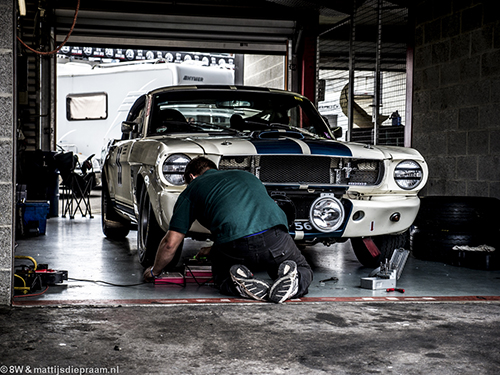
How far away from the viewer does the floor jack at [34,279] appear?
419cm

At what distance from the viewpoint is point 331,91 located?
1189 cm

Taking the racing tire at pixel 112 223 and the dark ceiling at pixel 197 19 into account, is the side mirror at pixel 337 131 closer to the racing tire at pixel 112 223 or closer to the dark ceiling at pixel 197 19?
the racing tire at pixel 112 223

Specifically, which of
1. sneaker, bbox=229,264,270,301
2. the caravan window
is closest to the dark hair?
sneaker, bbox=229,264,270,301

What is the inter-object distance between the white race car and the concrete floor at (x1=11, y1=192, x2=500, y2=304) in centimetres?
34

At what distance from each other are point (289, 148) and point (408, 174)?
1.12 meters

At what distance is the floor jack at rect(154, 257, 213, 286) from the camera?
4.62 metres

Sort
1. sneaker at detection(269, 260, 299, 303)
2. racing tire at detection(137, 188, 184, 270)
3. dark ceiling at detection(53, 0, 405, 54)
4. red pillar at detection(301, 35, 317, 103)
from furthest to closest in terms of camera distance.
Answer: red pillar at detection(301, 35, 317, 103), dark ceiling at detection(53, 0, 405, 54), racing tire at detection(137, 188, 184, 270), sneaker at detection(269, 260, 299, 303)

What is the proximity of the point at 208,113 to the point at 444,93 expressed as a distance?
3.23 m

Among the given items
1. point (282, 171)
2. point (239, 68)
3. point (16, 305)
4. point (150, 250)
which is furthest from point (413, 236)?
point (239, 68)

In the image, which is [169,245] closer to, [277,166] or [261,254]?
[261,254]

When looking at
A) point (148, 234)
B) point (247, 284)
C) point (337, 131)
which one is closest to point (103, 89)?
point (337, 131)

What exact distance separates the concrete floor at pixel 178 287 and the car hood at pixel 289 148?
0.99 metres

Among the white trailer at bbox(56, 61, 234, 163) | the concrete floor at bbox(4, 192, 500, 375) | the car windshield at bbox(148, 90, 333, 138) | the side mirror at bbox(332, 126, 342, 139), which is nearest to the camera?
the concrete floor at bbox(4, 192, 500, 375)

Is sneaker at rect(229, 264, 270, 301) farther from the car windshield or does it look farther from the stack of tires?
the stack of tires
